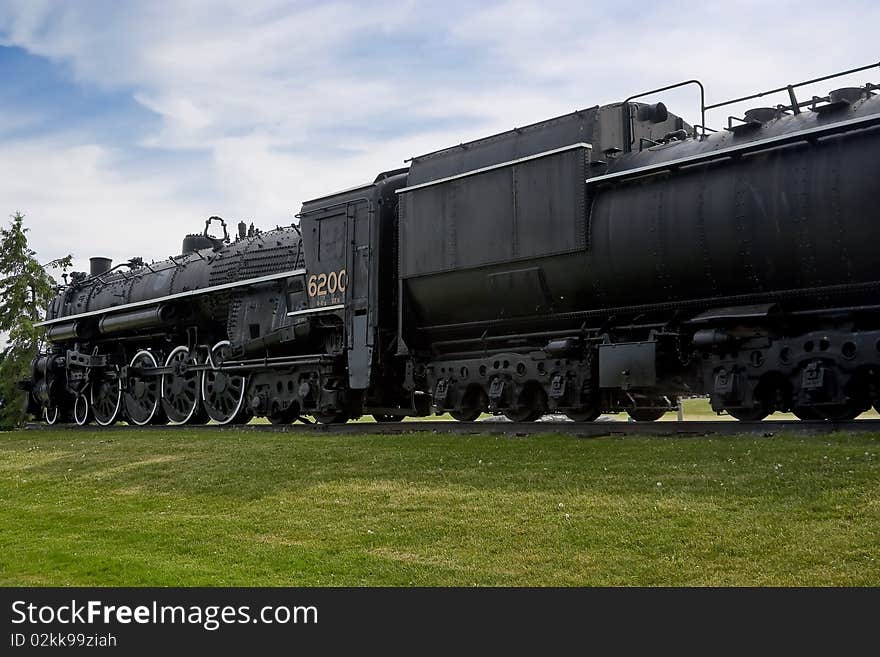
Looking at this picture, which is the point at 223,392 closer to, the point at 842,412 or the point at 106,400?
the point at 106,400

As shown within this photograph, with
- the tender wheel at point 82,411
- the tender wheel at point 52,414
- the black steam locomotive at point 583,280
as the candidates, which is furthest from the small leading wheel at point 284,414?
the tender wheel at point 52,414

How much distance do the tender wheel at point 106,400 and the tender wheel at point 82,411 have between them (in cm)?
49

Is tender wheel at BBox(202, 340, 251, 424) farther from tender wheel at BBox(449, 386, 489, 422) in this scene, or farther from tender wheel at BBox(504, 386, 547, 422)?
tender wheel at BBox(504, 386, 547, 422)

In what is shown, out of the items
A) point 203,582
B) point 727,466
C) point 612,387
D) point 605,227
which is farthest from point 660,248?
point 203,582

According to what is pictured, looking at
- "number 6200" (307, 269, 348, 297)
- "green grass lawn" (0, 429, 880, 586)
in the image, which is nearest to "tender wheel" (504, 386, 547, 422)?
"green grass lawn" (0, 429, 880, 586)

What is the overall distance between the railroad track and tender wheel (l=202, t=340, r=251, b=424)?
1380 mm

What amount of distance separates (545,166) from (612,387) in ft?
10.8

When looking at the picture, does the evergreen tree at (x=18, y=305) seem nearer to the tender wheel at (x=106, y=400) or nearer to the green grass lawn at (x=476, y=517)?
the tender wheel at (x=106, y=400)

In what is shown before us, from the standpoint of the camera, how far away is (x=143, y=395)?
2186 cm

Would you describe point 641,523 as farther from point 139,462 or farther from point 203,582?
point 139,462

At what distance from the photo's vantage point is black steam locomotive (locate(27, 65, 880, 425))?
34.4 ft

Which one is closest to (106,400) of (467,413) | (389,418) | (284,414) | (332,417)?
(284,414)

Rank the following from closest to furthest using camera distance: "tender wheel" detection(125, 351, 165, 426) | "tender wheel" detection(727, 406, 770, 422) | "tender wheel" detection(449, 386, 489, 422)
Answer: "tender wheel" detection(727, 406, 770, 422) < "tender wheel" detection(449, 386, 489, 422) < "tender wheel" detection(125, 351, 165, 426)

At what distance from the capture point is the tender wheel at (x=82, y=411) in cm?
2416
